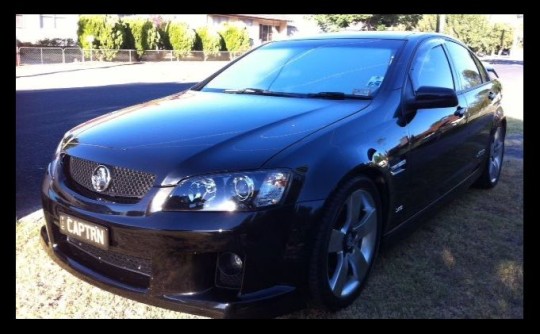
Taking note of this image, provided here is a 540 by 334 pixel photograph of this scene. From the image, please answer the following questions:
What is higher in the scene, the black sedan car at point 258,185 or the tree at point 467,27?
the tree at point 467,27

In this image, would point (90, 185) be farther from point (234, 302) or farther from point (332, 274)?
point (332, 274)

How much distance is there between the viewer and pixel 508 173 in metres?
5.93

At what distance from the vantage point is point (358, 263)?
9.37 feet

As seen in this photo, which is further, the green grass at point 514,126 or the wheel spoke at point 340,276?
the green grass at point 514,126

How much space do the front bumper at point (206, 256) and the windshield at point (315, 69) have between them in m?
1.26

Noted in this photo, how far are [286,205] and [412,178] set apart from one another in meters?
1.24

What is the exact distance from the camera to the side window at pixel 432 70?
3.54 m

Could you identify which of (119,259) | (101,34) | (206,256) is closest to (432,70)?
(206,256)

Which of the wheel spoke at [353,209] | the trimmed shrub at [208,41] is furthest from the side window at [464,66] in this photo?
the trimmed shrub at [208,41]

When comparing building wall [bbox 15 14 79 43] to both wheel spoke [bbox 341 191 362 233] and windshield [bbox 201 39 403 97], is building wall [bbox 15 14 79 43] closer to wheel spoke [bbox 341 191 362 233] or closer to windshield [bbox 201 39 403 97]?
windshield [bbox 201 39 403 97]

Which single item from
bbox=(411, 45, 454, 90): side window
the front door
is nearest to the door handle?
the front door

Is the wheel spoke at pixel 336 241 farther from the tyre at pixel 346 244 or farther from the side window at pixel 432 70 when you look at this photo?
the side window at pixel 432 70

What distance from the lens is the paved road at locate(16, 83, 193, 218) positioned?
4.70 metres
